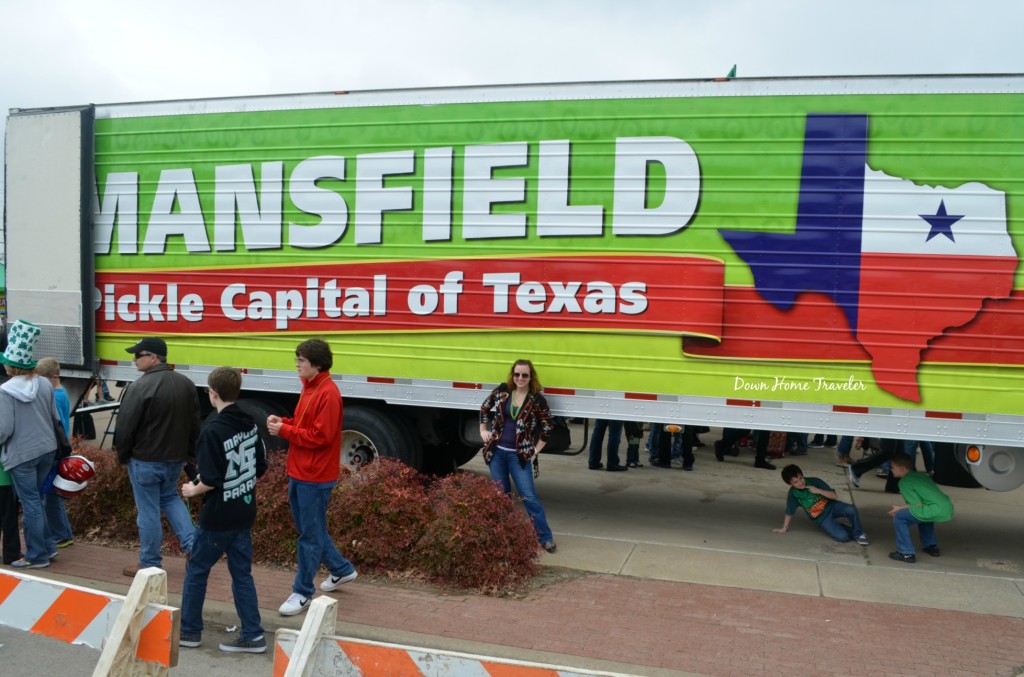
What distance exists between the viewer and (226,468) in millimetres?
4973

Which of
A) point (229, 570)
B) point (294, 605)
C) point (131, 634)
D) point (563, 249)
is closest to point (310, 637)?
point (131, 634)

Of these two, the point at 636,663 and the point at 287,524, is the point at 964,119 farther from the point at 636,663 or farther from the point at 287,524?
the point at 287,524

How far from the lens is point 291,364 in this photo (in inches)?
348

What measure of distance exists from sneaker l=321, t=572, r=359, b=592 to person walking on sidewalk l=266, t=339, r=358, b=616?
9.7 inches

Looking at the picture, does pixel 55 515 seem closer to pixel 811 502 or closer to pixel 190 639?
pixel 190 639

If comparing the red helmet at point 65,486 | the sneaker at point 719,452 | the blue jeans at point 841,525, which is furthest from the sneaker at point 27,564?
the sneaker at point 719,452

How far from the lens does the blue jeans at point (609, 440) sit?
36.3 ft

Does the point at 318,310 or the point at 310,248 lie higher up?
the point at 310,248

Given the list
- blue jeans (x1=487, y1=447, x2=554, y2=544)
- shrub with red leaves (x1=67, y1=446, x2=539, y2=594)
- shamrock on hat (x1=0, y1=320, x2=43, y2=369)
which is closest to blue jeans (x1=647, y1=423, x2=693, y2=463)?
blue jeans (x1=487, y1=447, x2=554, y2=544)

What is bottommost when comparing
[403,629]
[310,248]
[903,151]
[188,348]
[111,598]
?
[403,629]

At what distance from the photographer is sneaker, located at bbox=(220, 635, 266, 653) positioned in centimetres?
517

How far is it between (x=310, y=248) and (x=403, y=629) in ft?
14.3

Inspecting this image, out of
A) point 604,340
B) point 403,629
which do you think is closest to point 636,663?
point 403,629

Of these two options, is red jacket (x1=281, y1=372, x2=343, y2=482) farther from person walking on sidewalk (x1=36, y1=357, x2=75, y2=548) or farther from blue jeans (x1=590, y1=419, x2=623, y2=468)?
blue jeans (x1=590, y1=419, x2=623, y2=468)
